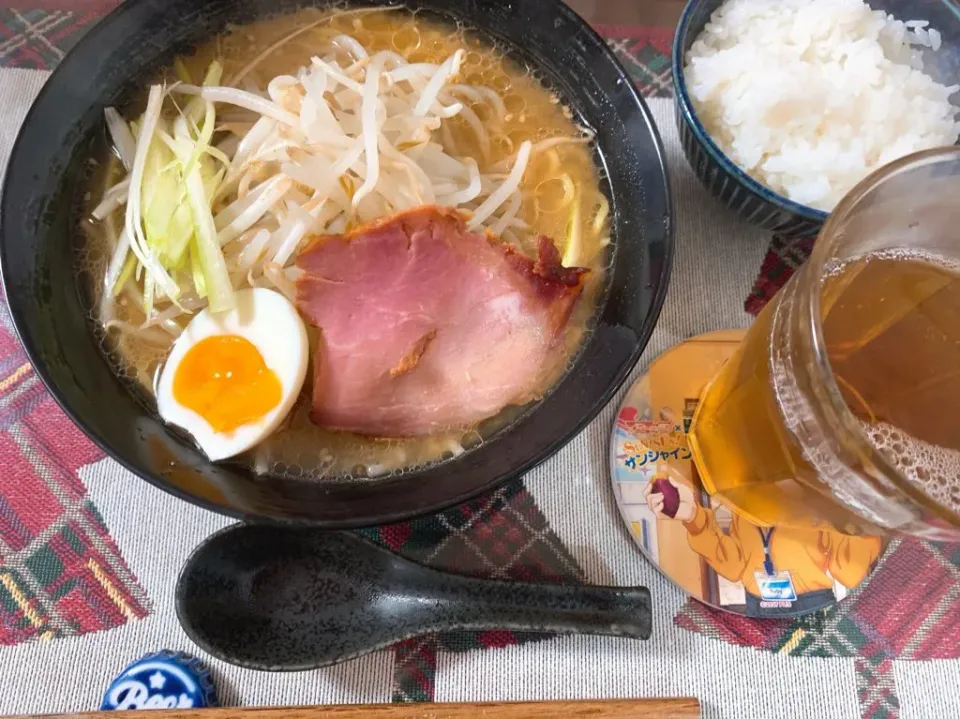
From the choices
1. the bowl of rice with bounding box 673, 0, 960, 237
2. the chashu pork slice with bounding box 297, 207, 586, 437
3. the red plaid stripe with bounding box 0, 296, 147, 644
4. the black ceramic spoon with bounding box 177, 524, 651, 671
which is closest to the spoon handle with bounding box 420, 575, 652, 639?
the black ceramic spoon with bounding box 177, 524, 651, 671

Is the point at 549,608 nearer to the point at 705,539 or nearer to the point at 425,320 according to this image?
the point at 705,539

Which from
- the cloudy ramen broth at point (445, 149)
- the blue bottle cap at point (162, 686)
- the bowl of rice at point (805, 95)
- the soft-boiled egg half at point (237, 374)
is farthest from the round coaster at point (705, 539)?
the blue bottle cap at point (162, 686)

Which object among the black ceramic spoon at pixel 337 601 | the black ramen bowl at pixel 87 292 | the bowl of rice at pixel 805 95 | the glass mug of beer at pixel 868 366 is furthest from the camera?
the bowl of rice at pixel 805 95

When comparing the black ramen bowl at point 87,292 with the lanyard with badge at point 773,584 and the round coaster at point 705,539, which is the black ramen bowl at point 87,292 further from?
the lanyard with badge at point 773,584

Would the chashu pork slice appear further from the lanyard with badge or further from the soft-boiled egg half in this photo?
the lanyard with badge

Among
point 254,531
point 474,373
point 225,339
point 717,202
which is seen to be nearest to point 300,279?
point 225,339
